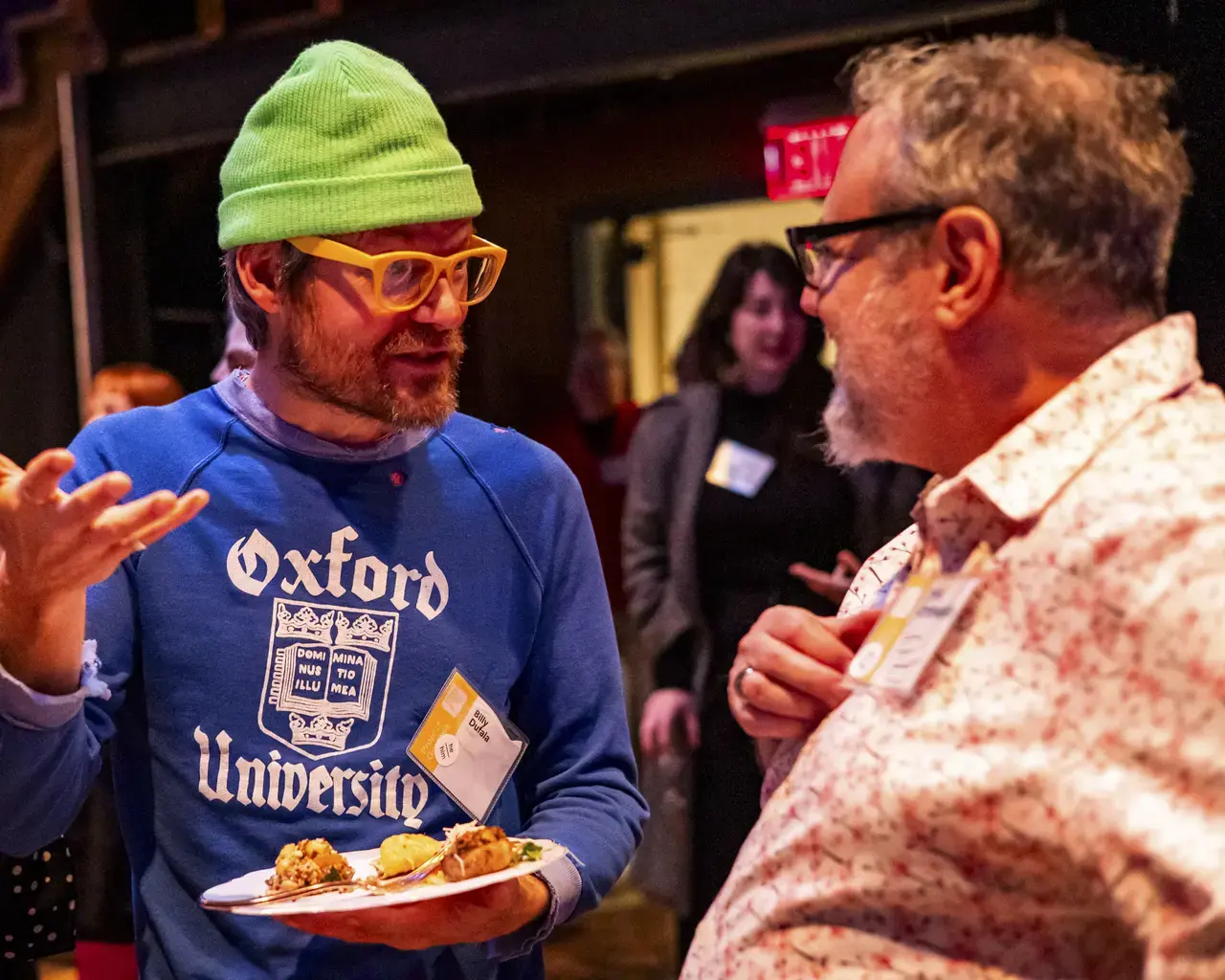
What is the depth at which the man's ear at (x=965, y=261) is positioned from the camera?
3.98 ft

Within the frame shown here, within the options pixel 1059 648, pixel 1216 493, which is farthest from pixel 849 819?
pixel 1216 493

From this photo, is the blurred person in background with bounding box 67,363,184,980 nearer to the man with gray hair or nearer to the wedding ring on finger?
the wedding ring on finger

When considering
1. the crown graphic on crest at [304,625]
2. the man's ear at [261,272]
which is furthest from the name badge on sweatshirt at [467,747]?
the man's ear at [261,272]

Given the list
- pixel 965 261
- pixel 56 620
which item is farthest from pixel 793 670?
pixel 56 620

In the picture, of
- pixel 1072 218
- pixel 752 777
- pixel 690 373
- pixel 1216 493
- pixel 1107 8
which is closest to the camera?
pixel 1216 493

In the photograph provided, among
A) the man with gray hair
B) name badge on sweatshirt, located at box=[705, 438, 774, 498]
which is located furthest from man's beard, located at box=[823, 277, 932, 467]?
name badge on sweatshirt, located at box=[705, 438, 774, 498]

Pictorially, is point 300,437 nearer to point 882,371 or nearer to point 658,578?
point 882,371

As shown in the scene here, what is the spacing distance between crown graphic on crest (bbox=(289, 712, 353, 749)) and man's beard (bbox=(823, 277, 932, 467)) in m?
0.72

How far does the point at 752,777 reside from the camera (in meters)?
3.78

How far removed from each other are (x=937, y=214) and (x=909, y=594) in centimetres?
35

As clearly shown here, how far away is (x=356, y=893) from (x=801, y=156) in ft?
11.2

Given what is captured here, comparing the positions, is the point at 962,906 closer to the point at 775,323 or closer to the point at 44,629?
the point at 44,629

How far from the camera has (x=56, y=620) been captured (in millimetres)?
1381

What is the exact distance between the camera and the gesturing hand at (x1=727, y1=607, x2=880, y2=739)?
1.31 metres
